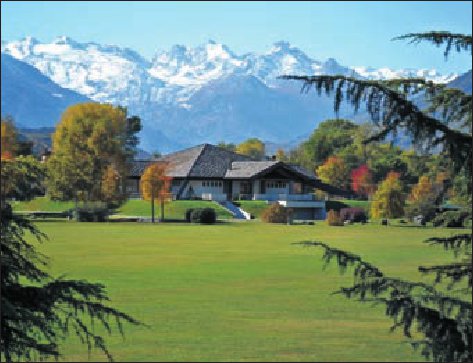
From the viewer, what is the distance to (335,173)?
7025cm

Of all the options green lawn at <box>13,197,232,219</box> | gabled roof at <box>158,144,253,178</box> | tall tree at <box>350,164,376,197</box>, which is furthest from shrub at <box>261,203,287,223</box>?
gabled roof at <box>158,144,253,178</box>

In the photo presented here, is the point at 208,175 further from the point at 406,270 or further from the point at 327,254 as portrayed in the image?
the point at 327,254

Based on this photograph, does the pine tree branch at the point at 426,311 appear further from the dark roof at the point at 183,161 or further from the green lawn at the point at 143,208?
the dark roof at the point at 183,161

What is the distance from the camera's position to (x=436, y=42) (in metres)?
4.50

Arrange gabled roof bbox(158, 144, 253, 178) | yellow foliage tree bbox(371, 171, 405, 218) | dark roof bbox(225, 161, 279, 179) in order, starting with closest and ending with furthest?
yellow foliage tree bbox(371, 171, 405, 218), dark roof bbox(225, 161, 279, 179), gabled roof bbox(158, 144, 253, 178)

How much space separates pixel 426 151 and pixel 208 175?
62.0 metres

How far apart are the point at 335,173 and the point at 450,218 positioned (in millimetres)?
65266

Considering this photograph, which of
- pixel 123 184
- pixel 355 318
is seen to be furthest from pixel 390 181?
pixel 355 318

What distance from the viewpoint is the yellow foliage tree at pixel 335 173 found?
6988 cm

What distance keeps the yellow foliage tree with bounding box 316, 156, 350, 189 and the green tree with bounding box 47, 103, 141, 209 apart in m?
20.0

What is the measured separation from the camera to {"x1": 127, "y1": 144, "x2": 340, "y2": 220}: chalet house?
212ft

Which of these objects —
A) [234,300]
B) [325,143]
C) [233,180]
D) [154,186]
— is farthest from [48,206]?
[234,300]

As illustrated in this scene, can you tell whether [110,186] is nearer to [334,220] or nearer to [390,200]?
[334,220]

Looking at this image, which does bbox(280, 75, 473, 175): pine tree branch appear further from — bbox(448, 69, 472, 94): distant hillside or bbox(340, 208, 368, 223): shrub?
bbox(340, 208, 368, 223): shrub
